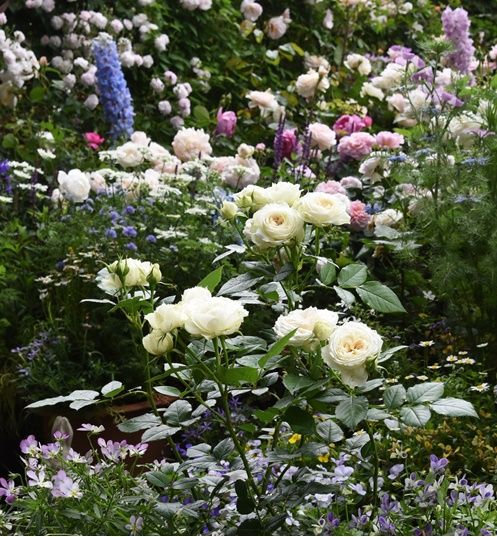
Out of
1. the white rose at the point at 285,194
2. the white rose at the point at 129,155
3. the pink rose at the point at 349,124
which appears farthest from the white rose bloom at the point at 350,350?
the pink rose at the point at 349,124

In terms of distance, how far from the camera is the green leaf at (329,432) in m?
2.04

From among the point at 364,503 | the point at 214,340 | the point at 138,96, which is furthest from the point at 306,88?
the point at 214,340

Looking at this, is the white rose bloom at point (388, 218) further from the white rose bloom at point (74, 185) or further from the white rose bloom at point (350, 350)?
the white rose bloom at point (350, 350)

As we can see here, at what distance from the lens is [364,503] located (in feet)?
8.45

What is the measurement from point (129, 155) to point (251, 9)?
9.91 feet

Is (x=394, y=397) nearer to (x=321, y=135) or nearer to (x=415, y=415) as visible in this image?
(x=415, y=415)

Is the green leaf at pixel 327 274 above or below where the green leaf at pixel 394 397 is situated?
above

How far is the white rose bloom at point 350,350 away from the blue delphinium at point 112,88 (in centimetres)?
347

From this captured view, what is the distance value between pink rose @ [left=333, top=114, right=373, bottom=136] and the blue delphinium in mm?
1079

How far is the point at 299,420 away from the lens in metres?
1.92

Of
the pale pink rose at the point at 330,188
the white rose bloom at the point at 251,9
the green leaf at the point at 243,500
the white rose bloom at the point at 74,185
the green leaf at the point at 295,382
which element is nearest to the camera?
the green leaf at the point at 295,382

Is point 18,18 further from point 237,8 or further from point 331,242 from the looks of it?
point 331,242

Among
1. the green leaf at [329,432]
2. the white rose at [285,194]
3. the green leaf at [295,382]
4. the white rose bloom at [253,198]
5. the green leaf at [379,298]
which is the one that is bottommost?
the green leaf at [329,432]

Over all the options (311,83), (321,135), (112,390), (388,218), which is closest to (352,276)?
(112,390)
